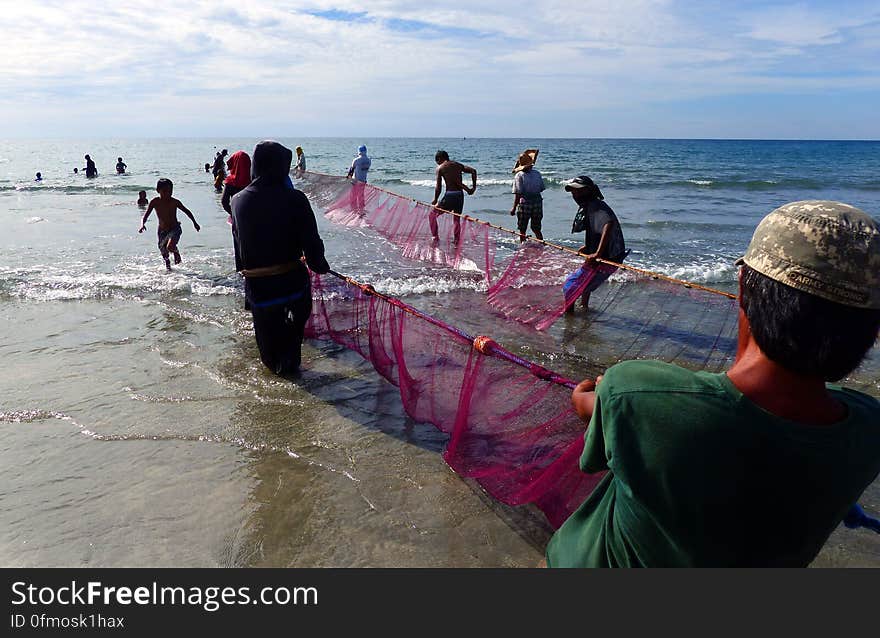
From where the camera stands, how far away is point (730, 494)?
1168 millimetres

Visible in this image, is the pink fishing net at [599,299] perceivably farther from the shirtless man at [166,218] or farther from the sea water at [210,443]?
the shirtless man at [166,218]

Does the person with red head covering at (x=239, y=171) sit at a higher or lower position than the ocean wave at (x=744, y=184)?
lower

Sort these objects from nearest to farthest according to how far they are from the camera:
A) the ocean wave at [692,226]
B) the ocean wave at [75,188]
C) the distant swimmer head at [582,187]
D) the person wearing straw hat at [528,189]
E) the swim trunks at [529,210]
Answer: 1. the distant swimmer head at [582,187]
2. the person wearing straw hat at [528,189]
3. the swim trunks at [529,210]
4. the ocean wave at [692,226]
5. the ocean wave at [75,188]

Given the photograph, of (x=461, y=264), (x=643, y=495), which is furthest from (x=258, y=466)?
(x=461, y=264)

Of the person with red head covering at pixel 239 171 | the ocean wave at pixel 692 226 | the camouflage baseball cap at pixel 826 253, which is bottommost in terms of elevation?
the ocean wave at pixel 692 226

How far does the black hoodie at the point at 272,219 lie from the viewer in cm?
446

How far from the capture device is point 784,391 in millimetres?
1152

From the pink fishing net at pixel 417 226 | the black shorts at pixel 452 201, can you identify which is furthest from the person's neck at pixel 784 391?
the black shorts at pixel 452 201

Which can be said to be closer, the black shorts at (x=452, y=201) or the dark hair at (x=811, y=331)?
the dark hair at (x=811, y=331)

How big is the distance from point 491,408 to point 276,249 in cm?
232

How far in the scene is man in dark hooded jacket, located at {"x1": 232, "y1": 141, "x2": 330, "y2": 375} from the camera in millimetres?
4477

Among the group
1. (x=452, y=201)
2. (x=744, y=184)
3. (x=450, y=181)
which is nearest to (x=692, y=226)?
(x=452, y=201)

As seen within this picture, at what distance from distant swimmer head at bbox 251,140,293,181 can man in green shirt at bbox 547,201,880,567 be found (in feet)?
12.6
